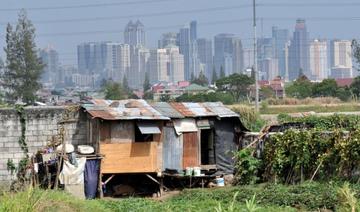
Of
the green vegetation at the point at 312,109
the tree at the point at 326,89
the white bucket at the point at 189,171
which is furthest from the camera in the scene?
the tree at the point at 326,89

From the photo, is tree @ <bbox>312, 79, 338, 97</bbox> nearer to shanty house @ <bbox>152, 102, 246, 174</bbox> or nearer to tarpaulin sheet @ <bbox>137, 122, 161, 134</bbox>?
shanty house @ <bbox>152, 102, 246, 174</bbox>

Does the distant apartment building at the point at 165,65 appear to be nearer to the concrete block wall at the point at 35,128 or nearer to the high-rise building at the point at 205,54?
the high-rise building at the point at 205,54

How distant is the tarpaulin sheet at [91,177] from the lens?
56.9ft

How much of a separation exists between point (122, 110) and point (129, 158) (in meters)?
1.34

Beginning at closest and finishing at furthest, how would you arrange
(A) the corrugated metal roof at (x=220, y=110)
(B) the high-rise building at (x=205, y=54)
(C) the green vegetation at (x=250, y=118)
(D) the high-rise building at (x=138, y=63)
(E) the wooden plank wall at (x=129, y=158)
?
(E) the wooden plank wall at (x=129, y=158), (A) the corrugated metal roof at (x=220, y=110), (C) the green vegetation at (x=250, y=118), (D) the high-rise building at (x=138, y=63), (B) the high-rise building at (x=205, y=54)

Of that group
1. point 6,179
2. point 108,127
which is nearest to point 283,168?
point 108,127

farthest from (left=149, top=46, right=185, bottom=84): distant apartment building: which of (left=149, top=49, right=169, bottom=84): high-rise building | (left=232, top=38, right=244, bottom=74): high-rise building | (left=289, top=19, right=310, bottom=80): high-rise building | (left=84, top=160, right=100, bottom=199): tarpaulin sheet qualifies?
(left=84, top=160, right=100, bottom=199): tarpaulin sheet

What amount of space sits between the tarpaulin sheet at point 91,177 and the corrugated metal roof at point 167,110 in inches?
96.1

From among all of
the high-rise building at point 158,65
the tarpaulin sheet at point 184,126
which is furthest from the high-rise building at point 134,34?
the tarpaulin sheet at point 184,126

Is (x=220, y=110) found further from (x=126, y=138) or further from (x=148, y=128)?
(x=126, y=138)

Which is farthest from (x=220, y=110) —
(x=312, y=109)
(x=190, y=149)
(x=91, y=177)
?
(x=312, y=109)

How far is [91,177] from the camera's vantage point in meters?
17.4

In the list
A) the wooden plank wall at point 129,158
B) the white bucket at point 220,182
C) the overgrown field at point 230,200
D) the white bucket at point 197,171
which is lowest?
the white bucket at point 220,182

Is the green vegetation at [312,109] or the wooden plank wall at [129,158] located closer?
the wooden plank wall at [129,158]
